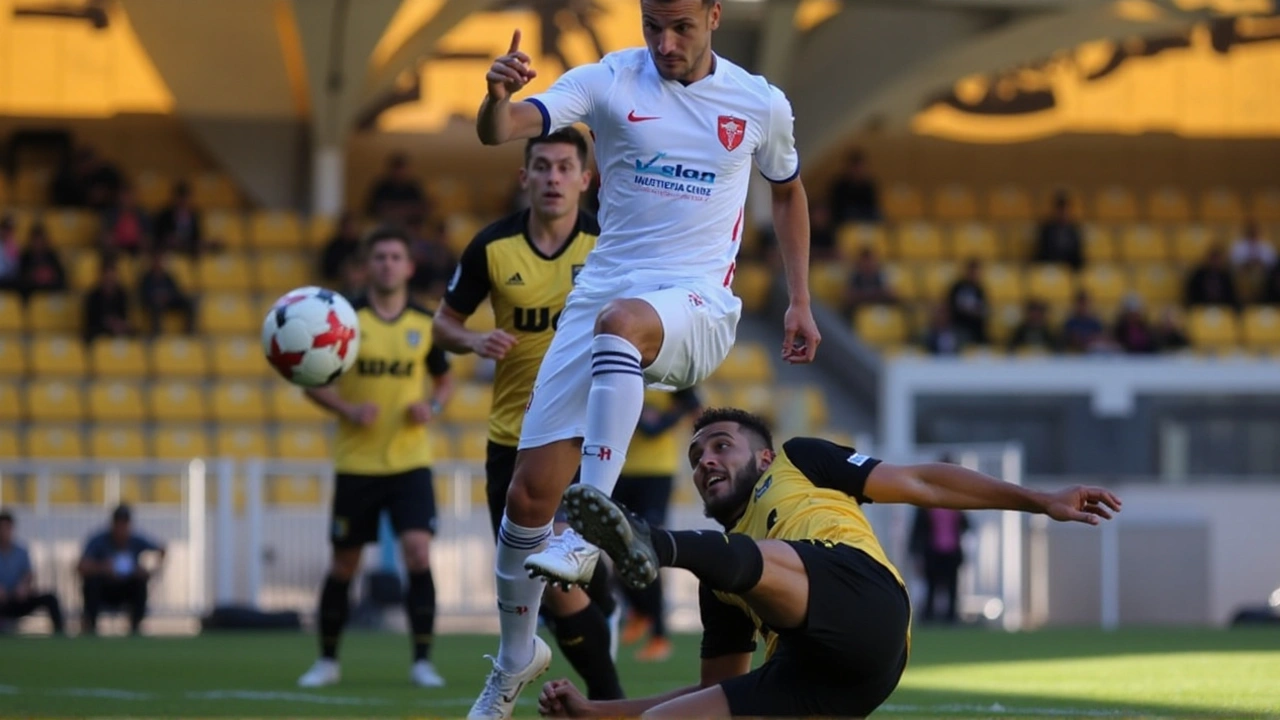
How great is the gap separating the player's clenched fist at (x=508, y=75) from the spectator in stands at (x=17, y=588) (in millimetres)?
11215

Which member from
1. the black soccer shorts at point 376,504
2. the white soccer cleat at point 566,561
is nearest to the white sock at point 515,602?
the white soccer cleat at point 566,561

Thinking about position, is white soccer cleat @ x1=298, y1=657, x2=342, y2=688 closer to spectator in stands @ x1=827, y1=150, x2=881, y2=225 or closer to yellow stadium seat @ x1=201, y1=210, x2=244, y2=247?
yellow stadium seat @ x1=201, y1=210, x2=244, y2=247

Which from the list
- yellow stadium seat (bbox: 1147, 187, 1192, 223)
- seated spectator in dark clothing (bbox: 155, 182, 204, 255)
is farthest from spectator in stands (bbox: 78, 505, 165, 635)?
yellow stadium seat (bbox: 1147, 187, 1192, 223)

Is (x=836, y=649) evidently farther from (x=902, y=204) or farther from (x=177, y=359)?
(x=902, y=204)

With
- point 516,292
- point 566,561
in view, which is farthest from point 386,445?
point 566,561

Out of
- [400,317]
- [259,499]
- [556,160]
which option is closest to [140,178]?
[259,499]

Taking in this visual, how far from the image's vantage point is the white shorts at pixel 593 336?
19.7 ft

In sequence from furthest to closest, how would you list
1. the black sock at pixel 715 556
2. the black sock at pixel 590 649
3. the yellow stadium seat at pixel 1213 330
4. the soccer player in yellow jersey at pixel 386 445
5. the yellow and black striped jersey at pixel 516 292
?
the yellow stadium seat at pixel 1213 330 → the soccer player in yellow jersey at pixel 386 445 → the yellow and black striped jersey at pixel 516 292 → the black sock at pixel 590 649 → the black sock at pixel 715 556

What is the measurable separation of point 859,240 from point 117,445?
9.58m

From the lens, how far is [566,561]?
17.0 feet

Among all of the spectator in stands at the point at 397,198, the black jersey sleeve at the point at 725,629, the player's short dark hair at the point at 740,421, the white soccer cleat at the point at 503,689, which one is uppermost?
the spectator in stands at the point at 397,198

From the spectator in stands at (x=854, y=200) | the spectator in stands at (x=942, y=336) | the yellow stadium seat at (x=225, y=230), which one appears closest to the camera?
the spectator in stands at (x=942, y=336)

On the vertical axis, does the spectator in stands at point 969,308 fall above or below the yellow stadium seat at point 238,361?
above

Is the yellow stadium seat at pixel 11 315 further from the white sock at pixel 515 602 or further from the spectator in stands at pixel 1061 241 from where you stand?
the white sock at pixel 515 602
